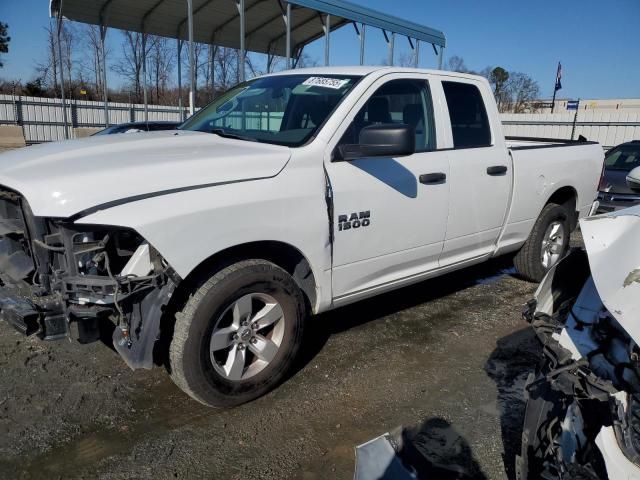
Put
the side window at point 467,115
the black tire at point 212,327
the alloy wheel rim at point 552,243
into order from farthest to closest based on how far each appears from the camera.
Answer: the alloy wheel rim at point 552,243, the side window at point 467,115, the black tire at point 212,327

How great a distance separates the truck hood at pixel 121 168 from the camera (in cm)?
235

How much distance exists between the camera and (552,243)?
550 cm

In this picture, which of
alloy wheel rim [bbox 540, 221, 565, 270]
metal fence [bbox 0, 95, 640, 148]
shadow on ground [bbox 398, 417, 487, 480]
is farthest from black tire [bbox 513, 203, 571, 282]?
metal fence [bbox 0, 95, 640, 148]

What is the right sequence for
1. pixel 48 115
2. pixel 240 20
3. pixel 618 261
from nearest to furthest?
pixel 618 261
pixel 240 20
pixel 48 115

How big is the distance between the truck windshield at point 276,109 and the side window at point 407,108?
9.5 inches

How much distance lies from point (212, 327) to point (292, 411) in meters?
0.74

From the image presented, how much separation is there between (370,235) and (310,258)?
500 millimetres

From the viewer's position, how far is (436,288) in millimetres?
5281

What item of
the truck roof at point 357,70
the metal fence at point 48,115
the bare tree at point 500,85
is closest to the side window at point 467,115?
the truck roof at point 357,70

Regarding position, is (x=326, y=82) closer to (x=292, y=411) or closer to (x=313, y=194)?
(x=313, y=194)

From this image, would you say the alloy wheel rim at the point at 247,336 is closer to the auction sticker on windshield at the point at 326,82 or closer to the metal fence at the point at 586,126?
the auction sticker on windshield at the point at 326,82

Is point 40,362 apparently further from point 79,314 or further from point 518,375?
point 518,375

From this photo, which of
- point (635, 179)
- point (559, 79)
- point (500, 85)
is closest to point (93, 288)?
point (635, 179)

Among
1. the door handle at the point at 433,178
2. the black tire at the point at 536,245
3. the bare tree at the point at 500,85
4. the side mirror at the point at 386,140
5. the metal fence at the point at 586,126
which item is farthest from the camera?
the bare tree at the point at 500,85
